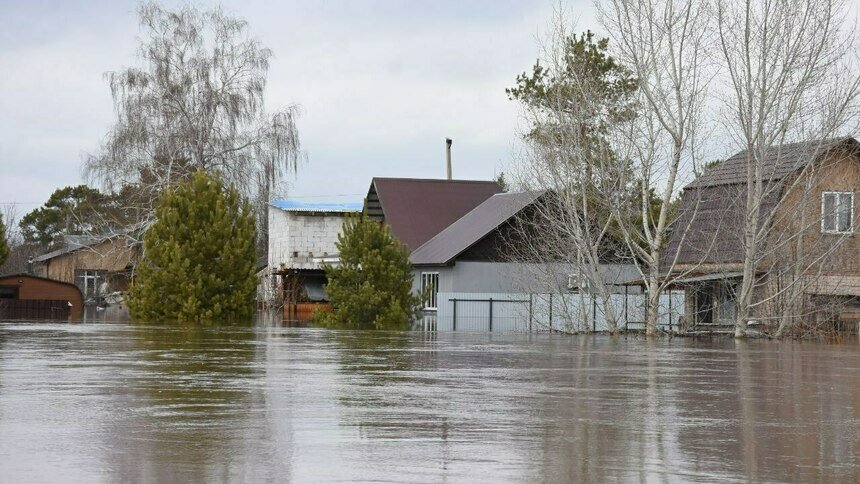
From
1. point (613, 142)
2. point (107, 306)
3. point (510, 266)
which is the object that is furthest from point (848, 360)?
point (107, 306)

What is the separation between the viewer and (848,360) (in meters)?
22.4

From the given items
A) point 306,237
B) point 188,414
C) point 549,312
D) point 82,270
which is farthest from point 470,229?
point 82,270

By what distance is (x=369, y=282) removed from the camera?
3975 centimetres

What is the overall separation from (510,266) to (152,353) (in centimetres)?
2989

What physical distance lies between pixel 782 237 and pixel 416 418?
23888mm

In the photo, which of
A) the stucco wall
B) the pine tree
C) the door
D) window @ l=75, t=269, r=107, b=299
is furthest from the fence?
window @ l=75, t=269, r=107, b=299

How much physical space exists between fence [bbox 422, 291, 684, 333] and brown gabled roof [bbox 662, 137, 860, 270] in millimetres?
2268

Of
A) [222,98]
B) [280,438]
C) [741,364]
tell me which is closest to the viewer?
[280,438]

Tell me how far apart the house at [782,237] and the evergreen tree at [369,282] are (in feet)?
29.0

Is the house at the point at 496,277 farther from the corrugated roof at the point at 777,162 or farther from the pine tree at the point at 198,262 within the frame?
the pine tree at the point at 198,262

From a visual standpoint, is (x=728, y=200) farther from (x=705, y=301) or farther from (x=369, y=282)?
(x=369, y=282)

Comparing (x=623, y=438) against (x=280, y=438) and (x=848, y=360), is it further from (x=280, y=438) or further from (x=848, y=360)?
(x=848, y=360)

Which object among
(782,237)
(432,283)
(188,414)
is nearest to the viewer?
(188,414)

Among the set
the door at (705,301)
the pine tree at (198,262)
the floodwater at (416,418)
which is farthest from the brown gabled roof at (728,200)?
the pine tree at (198,262)
